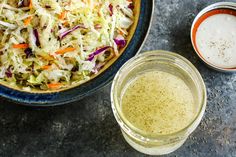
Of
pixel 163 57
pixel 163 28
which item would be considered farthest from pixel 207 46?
pixel 163 57

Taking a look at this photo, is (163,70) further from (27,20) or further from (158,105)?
(27,20)

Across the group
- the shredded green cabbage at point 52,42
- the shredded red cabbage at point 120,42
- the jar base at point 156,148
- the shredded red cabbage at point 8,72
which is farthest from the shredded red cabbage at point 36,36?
the jar base at point 156,148

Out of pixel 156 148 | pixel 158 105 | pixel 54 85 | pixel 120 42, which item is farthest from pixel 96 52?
pixel 156 148

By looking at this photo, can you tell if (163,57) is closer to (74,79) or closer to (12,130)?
(74,79)

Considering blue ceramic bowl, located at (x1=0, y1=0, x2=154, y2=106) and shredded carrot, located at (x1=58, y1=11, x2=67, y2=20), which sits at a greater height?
shredded carrot, located at (x1=58, y1=11, x2=67, y2=20)

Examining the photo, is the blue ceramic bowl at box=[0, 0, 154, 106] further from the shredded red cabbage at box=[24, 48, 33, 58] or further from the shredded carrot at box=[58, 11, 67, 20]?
the shredded carrot at box=[58, 11, 67, 20]

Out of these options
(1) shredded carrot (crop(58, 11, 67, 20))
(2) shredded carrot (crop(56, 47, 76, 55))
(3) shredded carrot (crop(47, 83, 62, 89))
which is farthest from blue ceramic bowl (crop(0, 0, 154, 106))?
(1) shredded carrot (crop(58, 11, 67, 20))
